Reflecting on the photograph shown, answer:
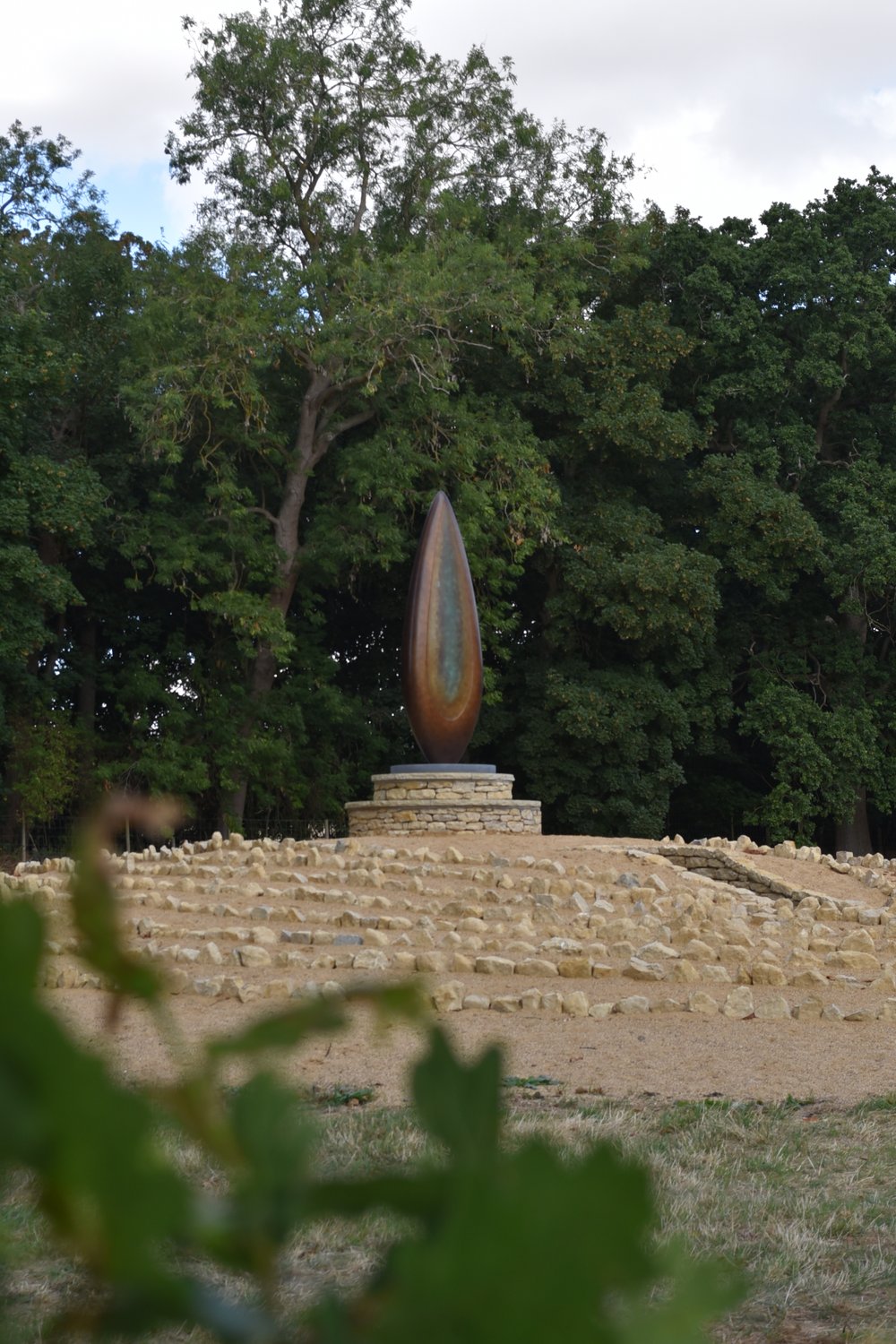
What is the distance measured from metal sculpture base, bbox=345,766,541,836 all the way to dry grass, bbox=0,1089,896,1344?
8.92 meters

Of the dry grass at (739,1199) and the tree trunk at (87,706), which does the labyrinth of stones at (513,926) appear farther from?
the tree trunk at (87,706)

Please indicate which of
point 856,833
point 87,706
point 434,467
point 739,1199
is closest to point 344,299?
point 434,467

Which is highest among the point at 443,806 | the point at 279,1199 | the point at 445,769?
the point at 445,769

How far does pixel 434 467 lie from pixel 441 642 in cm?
468

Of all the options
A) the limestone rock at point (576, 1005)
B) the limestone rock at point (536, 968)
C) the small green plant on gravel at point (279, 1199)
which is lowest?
the limestone rock at point (576, 1005)

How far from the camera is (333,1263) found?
300 cm

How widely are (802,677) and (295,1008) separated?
2110 cm

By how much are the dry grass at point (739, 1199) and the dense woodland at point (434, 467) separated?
13.0 m

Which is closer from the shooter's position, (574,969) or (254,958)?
(574,969)

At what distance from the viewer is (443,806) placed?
14.3m

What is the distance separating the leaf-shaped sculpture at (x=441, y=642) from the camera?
14.6m

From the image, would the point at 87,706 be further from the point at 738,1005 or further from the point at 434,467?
the point at 738,1005

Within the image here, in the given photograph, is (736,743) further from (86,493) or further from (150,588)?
(86,493)

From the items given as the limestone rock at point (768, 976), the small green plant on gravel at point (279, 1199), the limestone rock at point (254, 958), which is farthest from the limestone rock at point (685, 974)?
the small green plant on gravel at point (279, 1199)
